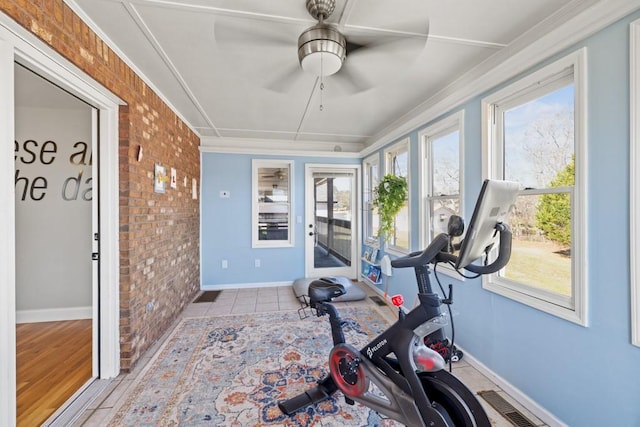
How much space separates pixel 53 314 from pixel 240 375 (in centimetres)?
262

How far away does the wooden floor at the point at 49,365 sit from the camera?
5.77 feet

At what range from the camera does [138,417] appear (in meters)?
1.70

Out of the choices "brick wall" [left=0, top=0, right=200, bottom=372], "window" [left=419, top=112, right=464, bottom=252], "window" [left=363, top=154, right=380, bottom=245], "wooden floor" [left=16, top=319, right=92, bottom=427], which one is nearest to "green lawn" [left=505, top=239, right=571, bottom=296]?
"window" [left=419, top=112, right=464, bottom=252]

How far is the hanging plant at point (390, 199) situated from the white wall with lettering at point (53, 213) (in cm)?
358

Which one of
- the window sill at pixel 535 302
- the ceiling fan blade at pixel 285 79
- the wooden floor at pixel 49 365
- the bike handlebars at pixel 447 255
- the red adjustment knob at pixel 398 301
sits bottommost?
the wooden floor at pixel 49 365

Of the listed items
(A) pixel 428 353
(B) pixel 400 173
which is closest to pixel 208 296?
(B) pixel 400 173

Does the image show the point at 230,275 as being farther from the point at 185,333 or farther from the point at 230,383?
the point at 230,383

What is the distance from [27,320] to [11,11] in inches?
133

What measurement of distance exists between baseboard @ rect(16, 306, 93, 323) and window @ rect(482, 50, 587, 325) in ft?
14.0

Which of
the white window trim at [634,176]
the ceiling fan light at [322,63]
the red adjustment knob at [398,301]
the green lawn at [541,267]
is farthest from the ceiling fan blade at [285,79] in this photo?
the green lawn at [541,267]

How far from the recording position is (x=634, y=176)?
125cm

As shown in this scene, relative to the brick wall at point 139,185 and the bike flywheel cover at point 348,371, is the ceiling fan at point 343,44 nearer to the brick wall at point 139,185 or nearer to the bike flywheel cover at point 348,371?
the brick wall at point 139,185

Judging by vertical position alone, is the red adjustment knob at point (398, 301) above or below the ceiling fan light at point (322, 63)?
below

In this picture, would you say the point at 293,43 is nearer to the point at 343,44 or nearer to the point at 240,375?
the point at 343,44
